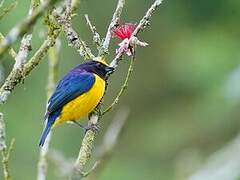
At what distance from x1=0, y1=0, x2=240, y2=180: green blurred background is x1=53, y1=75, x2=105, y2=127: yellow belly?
5.38 metres

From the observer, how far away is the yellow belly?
5342 millimetres

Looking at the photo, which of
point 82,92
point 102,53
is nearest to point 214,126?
point 82,92

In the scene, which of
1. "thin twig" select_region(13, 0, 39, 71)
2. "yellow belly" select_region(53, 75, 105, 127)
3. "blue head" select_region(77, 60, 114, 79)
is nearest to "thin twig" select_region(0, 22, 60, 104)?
"thin twig" select_region(13, 0, 39, 71)

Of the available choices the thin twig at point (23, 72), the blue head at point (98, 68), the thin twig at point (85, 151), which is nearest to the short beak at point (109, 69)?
the blue head at point (98, 68)

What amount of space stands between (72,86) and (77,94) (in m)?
0.07

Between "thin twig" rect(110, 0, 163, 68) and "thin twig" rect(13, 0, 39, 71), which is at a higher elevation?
"thin twig" rect(110, 0, 163, 68)

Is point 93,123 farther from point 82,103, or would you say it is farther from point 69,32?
point 82,103

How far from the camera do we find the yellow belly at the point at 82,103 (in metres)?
5.34

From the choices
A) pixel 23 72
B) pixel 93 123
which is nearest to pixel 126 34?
pixel 93 123

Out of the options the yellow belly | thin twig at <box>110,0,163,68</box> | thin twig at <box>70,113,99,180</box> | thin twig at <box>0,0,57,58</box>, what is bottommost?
thin twig at <box>0,0,57,58</box>

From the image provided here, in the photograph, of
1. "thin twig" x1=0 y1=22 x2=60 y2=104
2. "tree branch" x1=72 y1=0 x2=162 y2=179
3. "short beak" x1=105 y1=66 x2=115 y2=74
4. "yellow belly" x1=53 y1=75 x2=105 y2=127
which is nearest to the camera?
"thin twig" x1=0 y1=22 x2=60 y2=104

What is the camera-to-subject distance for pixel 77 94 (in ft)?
19.1

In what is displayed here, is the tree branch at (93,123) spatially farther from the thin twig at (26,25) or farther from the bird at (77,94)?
the thin twig at (26,25)

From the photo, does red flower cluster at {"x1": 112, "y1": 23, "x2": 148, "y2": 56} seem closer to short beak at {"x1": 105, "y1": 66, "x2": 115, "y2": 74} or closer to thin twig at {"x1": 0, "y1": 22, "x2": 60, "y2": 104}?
short beak at {"x1": 105, "y1": 66, "x2": 115, "y2": 74}
